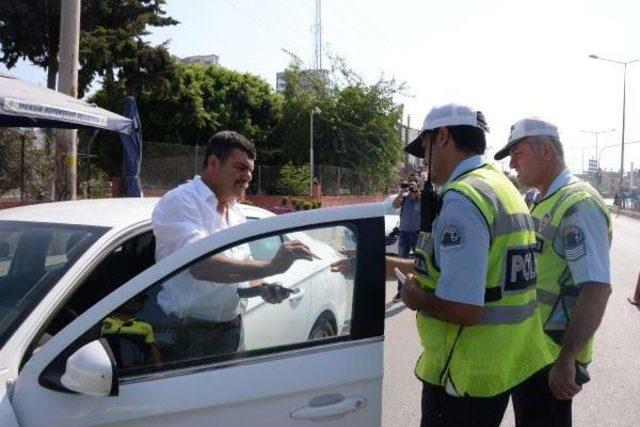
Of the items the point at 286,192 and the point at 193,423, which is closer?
the point at 193,423

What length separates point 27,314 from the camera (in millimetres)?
2369

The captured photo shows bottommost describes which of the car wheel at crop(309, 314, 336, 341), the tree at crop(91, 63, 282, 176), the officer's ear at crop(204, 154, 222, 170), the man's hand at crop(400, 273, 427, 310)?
the car wheel at crop(309, 314, 336, 341)

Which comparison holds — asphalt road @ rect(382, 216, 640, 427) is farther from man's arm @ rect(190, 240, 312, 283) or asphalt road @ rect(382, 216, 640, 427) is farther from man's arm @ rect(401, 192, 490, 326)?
man's arm @ rect(401, 192, 490, 326)

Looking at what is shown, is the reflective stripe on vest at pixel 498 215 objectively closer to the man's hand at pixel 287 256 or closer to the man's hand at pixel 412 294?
the man's hand at pixel 412 294

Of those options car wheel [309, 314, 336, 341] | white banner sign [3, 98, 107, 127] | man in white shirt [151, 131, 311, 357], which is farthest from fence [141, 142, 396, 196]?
car wheel [309, 314, 336, 341]

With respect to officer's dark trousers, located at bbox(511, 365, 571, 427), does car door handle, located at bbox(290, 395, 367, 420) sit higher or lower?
higher

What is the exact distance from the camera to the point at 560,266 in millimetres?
2566

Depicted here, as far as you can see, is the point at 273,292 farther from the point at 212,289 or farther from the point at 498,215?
the point at 498,215

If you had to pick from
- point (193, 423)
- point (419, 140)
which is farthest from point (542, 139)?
point (193, 423)

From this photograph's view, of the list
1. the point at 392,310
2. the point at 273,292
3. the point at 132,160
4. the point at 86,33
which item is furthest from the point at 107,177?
the point at 273,292

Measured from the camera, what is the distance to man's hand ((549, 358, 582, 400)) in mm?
2301

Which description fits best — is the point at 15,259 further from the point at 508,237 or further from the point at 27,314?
the point at 508,237

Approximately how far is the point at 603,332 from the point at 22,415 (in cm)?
632

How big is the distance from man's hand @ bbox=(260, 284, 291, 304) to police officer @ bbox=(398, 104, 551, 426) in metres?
0.45
